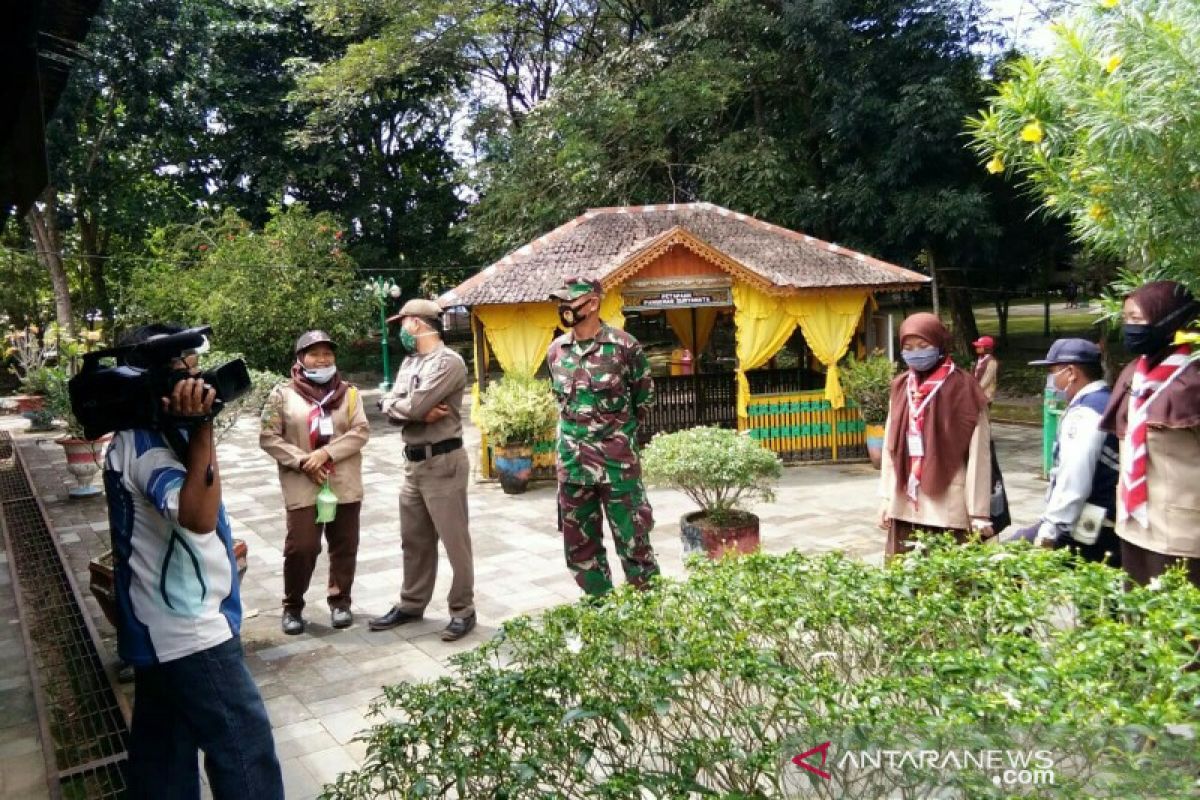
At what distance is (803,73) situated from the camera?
16438 millimetres

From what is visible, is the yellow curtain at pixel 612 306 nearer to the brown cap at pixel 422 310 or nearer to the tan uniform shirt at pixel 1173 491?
the brown cap at pixel 422 310

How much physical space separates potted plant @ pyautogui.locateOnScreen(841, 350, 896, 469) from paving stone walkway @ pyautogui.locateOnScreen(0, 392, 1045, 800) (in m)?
0.39

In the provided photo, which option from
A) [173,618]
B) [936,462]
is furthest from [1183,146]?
[173,618]

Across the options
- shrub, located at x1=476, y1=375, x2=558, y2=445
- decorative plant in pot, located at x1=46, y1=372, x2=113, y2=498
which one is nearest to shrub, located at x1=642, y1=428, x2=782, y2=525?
shrub, located at x1=476, y1=375, x2=558, y2=445

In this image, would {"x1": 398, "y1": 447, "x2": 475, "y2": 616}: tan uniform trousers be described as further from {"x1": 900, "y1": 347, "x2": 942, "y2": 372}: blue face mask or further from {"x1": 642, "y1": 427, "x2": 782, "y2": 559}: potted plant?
{"x1": 900, "y1": 347, "x2": 942, "y2": 372}: blue face mask

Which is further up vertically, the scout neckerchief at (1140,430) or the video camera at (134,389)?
the video camera at (134,389)

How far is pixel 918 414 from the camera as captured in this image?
4.09 metres

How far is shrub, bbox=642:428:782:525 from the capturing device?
601cm

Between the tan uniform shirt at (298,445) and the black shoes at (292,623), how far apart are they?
2.60 ft

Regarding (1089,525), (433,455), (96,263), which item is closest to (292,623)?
(433,455)

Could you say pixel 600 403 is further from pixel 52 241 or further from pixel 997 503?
pixel 52 241

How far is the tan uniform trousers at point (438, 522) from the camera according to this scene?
201 inches

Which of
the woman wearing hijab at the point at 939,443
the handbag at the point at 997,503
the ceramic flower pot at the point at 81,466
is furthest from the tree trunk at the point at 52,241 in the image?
the handbag at the point at 997,503

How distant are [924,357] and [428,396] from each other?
2.66m
